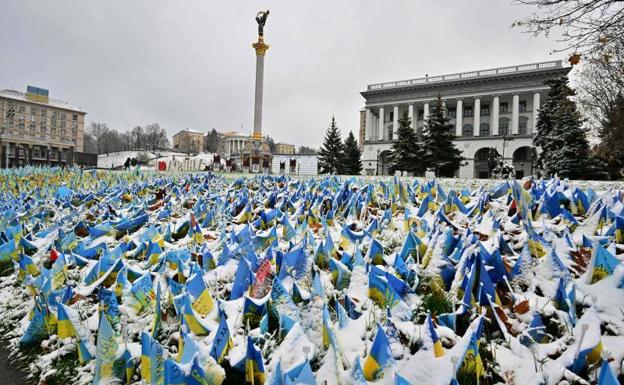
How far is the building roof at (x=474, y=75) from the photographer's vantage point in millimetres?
46062

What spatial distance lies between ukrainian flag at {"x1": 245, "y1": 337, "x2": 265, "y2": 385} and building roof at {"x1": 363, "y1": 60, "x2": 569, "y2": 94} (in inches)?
2213

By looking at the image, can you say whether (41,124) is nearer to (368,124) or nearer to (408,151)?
(368,124)

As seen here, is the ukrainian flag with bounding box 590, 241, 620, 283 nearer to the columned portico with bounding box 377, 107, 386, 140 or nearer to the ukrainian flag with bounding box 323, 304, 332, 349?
the ukrainian flag with bounding box 323, 304, 332, 349

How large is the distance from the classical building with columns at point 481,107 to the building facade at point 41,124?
56.5 meters

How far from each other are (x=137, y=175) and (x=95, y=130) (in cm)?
10094

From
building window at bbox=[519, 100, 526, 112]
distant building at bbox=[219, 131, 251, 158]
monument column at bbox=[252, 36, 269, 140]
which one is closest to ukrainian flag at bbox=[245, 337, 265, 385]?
monument column at bbox=[252, 36, 269, 140]

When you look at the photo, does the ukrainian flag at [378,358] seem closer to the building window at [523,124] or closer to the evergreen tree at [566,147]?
the evergreen tree at [566,147]

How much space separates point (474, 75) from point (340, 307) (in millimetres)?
56644

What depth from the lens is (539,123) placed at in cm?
3297

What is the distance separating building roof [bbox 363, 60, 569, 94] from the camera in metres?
46.1

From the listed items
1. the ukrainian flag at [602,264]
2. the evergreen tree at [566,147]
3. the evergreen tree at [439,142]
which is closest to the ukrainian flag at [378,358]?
the ukrainian flag at [602,264]

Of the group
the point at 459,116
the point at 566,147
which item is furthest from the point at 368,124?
the point at 566,147

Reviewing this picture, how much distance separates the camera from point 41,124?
221ft

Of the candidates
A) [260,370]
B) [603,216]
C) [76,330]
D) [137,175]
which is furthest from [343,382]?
[137,175]
